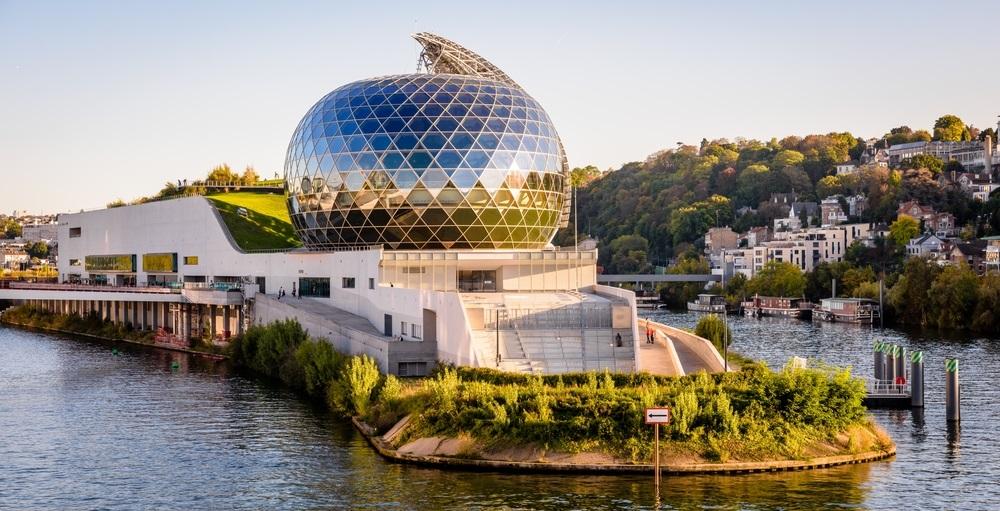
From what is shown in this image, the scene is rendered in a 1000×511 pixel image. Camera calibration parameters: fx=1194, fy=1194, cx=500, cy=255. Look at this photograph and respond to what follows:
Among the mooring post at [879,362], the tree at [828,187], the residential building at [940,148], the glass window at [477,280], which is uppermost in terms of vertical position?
the residential building at [940,148]

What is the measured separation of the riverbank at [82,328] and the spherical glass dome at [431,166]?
14.5 metres

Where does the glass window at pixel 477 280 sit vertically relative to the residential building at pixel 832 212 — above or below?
below

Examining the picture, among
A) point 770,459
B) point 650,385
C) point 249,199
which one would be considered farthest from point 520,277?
point 249,199

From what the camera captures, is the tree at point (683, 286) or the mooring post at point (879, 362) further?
the tree at point (683, 286)

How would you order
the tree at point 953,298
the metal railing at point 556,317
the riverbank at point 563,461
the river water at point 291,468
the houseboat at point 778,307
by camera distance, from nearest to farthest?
the river water at point 291,468 < the riverbank at point 563,461 < the metal railing at point 556,317 < the tree at point 953,298 < the houseboat at point 778,307

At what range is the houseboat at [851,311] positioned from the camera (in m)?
110

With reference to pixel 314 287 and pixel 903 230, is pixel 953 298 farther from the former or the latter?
pixel 314 287

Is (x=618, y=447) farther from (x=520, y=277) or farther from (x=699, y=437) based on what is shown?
(x=520, y=277)

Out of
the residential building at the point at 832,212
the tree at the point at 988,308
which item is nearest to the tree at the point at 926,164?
the residential building at the point at 832,212

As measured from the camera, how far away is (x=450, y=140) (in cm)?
6319

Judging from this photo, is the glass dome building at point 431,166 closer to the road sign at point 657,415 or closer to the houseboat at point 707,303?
the road sign at point 657,415

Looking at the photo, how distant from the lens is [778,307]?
13000 cm

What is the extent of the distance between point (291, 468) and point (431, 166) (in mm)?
27617

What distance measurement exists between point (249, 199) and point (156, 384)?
169ft
